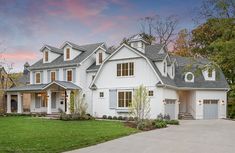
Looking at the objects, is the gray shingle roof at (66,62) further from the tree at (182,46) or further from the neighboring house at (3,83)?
the tree at (182,46)

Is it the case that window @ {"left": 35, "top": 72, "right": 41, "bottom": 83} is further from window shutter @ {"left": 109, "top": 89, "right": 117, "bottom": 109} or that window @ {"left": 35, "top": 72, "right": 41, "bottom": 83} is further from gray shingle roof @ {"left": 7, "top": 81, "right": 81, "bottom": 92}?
window shutter @ {"left": 109, "top": 89, "right": 117, "bottom": 109}

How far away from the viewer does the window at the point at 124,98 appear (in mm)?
28812

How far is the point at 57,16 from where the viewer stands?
18438 millimetres

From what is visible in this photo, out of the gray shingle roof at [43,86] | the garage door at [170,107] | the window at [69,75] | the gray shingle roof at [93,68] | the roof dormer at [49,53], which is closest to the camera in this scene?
the garage door at [170,107]

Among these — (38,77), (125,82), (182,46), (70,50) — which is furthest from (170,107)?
(182,46)

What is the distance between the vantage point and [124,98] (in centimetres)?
2905

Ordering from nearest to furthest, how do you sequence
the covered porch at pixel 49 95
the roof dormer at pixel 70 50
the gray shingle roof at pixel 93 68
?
the covered porch at pixel 49 95
the gray shingle roof at pixel 93 68
the roof dormer at pixel 70 50

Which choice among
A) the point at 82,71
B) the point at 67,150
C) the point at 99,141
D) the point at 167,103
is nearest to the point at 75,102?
the point at 82,71

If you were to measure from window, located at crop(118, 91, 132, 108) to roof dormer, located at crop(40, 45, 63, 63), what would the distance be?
1116 centimetres

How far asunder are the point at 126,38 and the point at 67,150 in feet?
126

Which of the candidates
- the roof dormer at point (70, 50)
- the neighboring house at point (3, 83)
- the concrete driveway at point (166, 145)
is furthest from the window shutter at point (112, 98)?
the neighboring house at point (3, 83)

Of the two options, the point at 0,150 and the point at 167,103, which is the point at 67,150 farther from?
the point at 167,103

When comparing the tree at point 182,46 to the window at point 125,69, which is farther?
the tree at point 182,46

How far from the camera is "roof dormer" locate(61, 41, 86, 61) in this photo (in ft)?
114
